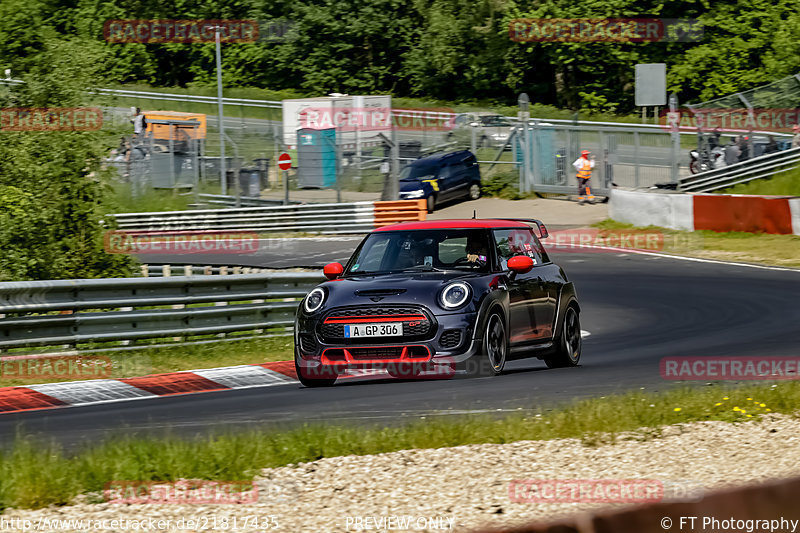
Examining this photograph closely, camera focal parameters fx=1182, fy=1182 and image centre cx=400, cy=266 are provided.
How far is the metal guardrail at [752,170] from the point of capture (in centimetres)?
3148

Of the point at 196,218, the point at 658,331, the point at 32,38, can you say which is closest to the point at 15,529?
the point at 658,331

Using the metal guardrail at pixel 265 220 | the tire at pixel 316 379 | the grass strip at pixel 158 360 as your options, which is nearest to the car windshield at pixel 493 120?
the metal guardrail at pixel 265 220

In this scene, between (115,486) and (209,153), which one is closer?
(115,486)

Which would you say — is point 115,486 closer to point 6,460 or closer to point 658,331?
point 6,460

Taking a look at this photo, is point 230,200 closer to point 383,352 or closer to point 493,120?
point 493,120

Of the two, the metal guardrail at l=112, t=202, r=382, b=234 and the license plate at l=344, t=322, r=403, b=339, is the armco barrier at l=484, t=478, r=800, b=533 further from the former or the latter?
the metal guardrail at l=112, t=202, r=382, b=234

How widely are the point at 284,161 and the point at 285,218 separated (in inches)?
109

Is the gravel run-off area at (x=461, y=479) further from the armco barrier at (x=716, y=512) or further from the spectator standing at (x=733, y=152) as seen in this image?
the spectator standing at (x=733, y=152)

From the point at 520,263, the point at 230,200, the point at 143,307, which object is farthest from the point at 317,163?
the point at 520,263

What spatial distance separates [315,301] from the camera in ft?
34.8

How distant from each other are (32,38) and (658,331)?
2661 inches

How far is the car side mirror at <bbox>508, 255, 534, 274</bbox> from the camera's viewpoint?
1083cm

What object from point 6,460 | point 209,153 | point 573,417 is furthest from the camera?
point 209,153

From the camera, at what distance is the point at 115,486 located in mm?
Result: 6352
